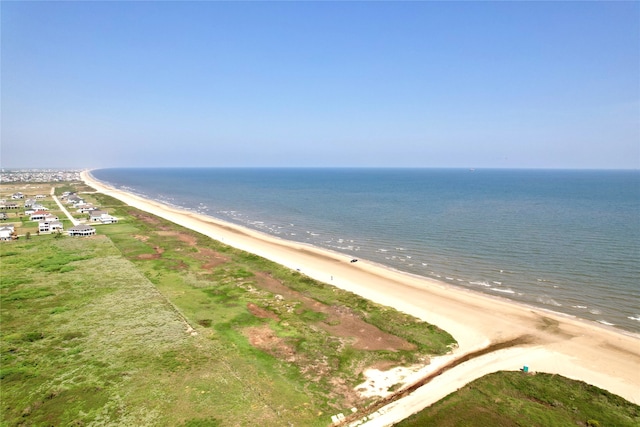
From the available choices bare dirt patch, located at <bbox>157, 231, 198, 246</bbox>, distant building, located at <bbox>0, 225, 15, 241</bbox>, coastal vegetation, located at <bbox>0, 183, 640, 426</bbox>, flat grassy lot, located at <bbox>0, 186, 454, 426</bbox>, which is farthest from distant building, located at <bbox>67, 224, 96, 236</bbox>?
coastal vegetation, located at <bbox>0, 183, 640, 426</bbox>

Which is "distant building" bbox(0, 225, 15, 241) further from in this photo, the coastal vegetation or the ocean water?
the ocean water

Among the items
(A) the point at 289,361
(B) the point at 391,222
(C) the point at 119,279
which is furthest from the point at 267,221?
(A) the point at 289,361

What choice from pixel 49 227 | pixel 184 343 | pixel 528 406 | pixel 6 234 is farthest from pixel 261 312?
pixel 49 227

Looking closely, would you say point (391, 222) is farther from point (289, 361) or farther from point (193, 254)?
point (289, 361)

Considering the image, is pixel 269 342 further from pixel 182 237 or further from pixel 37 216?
pixel 37 216

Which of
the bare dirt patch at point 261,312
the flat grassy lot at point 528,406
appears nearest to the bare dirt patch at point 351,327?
the bare dirt patch at point 261,312

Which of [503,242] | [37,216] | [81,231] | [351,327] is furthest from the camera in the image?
[37,216]
